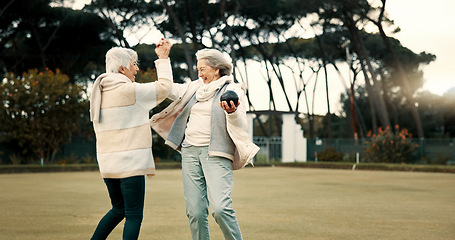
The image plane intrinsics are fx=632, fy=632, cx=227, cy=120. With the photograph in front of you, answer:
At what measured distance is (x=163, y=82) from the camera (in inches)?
172

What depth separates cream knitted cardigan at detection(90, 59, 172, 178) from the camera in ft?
14.0

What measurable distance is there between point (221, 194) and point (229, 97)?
709 mm

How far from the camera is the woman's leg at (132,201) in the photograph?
4.25 meters

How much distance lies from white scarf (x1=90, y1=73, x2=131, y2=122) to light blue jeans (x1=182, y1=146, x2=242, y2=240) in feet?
2.24

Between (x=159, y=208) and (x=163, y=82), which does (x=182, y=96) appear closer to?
(x=163, y=82)

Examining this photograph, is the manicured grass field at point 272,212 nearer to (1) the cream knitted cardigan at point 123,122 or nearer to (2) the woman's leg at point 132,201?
(2) the woman's leg at point 132,201

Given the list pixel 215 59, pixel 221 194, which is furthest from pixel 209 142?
pixel 215 59

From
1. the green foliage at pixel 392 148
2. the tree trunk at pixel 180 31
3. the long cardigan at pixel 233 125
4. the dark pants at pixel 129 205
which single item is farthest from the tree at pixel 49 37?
the dark pants at pixel 129 205

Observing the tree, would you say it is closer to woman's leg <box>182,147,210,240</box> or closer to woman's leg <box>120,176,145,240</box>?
woman's leg <box>182,147,210,240</box>

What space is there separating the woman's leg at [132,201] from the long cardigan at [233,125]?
464mm

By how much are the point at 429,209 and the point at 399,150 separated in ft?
57.9

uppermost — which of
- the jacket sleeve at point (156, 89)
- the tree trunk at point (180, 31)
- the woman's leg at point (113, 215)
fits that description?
the tree trunk at point (180, 31)

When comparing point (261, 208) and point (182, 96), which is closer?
point (182, 96)

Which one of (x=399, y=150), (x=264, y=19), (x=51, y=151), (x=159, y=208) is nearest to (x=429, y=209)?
(x=159, y=208)
